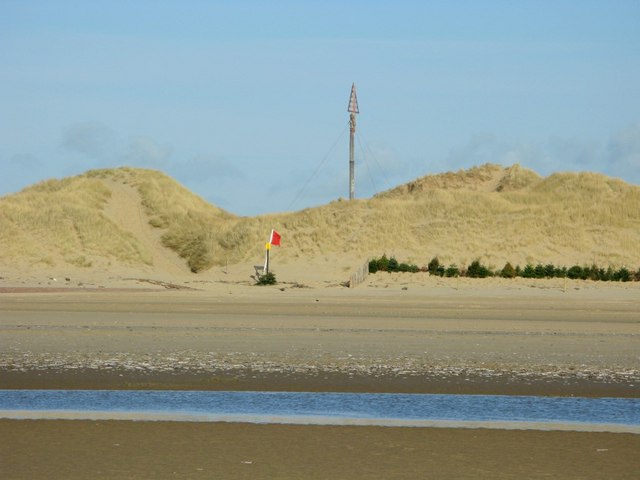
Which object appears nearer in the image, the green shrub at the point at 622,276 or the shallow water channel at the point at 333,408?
the shallow water channel at the point at 333,408

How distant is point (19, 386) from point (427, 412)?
558 centimetres

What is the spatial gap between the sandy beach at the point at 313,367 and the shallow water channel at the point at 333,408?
0.50m

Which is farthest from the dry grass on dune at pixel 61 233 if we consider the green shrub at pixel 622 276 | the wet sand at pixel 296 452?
the wet sand at pixel 296 452

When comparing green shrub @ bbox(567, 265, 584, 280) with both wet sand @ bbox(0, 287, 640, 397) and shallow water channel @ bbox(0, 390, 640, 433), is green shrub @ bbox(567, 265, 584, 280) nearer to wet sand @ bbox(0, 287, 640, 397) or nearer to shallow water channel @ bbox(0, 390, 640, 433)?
wet sand @ bbox(0, 287, 640, 397)

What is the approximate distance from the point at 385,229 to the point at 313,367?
42061mm

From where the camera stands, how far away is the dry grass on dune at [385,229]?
177 ft

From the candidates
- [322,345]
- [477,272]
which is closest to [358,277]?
[477,272]

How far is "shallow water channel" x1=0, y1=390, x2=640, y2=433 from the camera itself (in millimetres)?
11359

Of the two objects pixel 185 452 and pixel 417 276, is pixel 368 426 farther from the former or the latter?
pixel 417 276

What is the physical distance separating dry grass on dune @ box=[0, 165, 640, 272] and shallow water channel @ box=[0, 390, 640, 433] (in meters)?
Result: 38.7

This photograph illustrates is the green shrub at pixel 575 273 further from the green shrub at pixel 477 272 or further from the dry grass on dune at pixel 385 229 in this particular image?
the dry grass on dune at pixel 385 229

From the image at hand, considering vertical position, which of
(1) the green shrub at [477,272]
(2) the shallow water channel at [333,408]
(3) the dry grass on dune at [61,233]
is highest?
(3) the dry grass on dune at [61,233]

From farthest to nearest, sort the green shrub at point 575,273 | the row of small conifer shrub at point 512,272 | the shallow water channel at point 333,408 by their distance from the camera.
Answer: the green shrub at point 575,273
the row of small conifer shrub at point 512,272
the shallow water channel at point 333,408

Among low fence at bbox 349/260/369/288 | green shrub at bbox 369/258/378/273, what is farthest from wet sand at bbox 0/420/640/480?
green shrub at bbox 369/258/378/273
